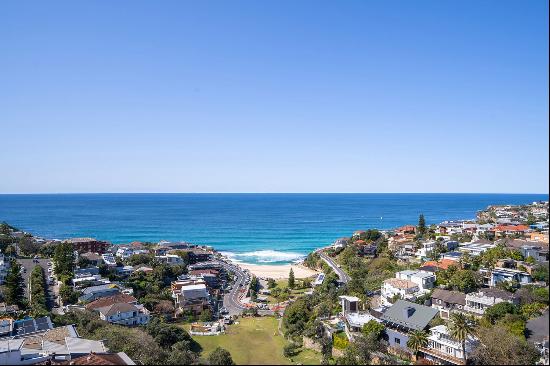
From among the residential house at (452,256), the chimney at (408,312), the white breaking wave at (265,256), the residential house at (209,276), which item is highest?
the residential house at (452,256)

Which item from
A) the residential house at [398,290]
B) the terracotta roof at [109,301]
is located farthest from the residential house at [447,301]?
the terracotta roof at [109,301]

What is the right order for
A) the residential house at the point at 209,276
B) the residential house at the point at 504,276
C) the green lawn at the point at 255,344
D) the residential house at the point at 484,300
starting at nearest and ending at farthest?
the green lawn at the point at 255,344
the residential house at the point at 484,300
the residential house at the point at 504,276
the residential house at the point at 209,276

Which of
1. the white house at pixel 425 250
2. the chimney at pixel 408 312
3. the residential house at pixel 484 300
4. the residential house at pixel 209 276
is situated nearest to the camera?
the chimney at pixel 408 312

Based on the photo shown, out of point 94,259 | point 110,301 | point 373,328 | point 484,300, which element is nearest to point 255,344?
point 373,328

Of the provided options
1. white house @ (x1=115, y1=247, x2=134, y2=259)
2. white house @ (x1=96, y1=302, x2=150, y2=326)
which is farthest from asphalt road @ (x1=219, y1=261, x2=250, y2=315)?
white house @ (x1=115, y1=247, x2=134, y2=259)

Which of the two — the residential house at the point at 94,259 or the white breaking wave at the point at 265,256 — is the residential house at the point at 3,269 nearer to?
the residential house at the point at 94,259

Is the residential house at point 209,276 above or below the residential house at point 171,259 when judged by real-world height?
below

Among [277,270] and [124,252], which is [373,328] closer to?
[277,270]
